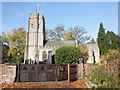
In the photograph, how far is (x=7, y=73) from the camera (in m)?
8.98

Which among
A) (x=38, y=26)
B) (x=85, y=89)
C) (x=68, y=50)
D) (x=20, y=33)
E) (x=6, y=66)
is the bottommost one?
(x=85, y=89)

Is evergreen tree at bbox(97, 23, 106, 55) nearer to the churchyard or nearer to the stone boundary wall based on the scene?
the churchyard

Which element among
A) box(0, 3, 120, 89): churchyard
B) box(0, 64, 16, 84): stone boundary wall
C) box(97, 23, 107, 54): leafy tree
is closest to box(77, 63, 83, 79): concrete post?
box(0, 3, 120, 89): churchyard

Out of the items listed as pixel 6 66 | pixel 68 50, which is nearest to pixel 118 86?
pixel 6 66

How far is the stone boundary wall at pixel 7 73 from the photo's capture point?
8805 millimetres

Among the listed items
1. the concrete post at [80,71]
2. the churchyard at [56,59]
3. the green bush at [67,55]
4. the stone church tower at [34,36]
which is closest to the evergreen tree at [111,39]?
the churchyard at [56,59]

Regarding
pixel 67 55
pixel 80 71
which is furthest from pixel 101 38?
pixel 80 71

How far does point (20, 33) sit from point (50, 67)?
3503 cm

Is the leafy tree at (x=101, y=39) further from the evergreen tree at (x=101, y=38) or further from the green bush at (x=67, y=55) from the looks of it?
the green bush at (x=67, y=55)

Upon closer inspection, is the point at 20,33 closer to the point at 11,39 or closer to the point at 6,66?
the point at 11,39

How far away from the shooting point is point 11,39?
128ft

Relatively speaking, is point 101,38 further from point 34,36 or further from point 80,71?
point 80,71

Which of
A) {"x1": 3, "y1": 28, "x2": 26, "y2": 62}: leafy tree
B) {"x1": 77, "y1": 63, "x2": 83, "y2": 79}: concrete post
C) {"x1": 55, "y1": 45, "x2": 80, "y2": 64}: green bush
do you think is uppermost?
{"x1": 3, "y1": 28, "x2": 26, "y2": 62}: leafy tree

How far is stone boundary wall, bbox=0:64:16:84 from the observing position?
28.9 feet
